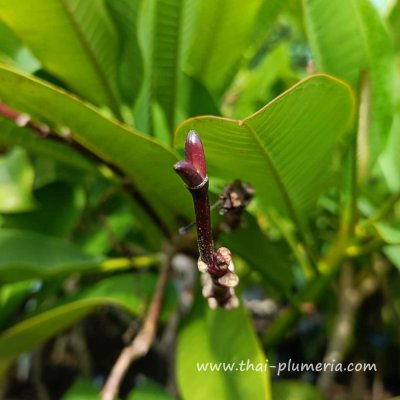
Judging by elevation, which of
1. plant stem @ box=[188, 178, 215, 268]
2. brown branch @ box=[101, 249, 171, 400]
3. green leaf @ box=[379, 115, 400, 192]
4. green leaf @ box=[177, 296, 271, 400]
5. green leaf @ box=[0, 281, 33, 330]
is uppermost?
plant stem @ box=[188, 178, 215, 268]

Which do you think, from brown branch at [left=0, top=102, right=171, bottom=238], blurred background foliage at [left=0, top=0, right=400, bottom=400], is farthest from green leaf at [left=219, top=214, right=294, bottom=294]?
brown branch at [left=0, top=102, right=171, bottom=238]

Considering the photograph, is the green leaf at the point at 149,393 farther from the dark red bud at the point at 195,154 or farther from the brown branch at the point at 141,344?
the dark red bud at the point at 195,154

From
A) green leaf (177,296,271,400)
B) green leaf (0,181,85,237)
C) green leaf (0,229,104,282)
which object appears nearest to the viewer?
green leaf (177,296,271,400)

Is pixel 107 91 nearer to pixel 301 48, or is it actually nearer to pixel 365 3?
pixel 365 3

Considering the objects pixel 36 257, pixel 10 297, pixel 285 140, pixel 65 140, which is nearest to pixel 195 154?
pixel 285 140

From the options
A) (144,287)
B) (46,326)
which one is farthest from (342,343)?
(46,326)

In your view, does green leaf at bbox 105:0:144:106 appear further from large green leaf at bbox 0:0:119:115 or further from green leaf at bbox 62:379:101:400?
green leaf at bbox 62:379:101:400

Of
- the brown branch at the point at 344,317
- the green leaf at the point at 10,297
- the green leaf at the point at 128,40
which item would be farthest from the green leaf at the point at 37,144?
the brown branch at the point at 344,317
